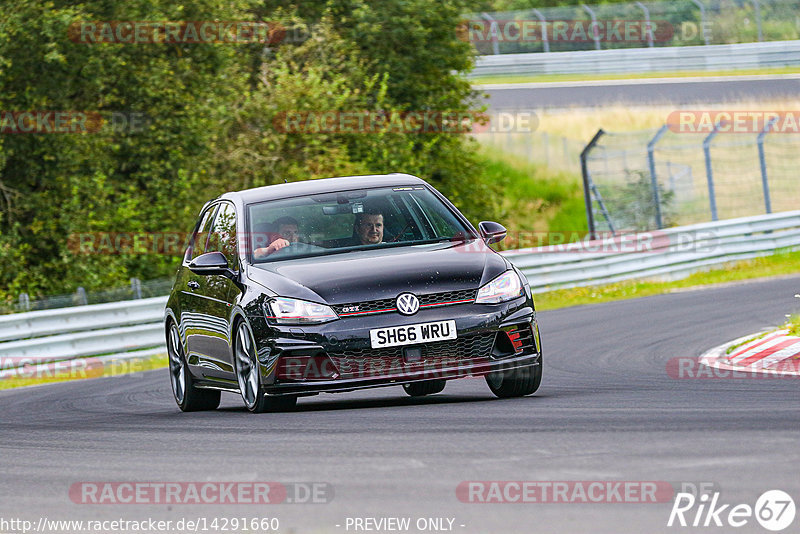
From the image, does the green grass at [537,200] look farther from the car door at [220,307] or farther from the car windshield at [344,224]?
the car windshield at [344,224]

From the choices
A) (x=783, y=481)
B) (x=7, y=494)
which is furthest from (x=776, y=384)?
(x=7, y=494)

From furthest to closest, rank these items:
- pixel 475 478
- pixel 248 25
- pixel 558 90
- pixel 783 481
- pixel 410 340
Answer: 1. pixel 558 90
2. pixel 248 25
3. pixel 410 340
4. pixel 475 478
5. pixel 783 481

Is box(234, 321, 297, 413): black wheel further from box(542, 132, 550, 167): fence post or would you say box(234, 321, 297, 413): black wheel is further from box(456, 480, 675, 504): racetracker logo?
box(542, 132, 550, 167): fence post

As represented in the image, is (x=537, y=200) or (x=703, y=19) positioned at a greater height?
(x=703, y=19)

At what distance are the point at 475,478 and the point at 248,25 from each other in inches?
1002

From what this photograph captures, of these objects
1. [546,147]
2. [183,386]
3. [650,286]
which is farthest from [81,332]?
[546,147]

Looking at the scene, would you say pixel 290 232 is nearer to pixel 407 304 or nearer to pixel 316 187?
pixel 316 187

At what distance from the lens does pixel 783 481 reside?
5.71 meters

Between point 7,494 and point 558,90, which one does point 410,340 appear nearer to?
point 7,494

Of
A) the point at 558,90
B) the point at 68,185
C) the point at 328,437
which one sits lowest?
the point at 558,90

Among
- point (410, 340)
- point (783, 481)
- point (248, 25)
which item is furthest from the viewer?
point (248, 25)

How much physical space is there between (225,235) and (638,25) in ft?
112

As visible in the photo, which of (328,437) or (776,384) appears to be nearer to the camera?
(328,437)

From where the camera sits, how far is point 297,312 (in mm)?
9086
